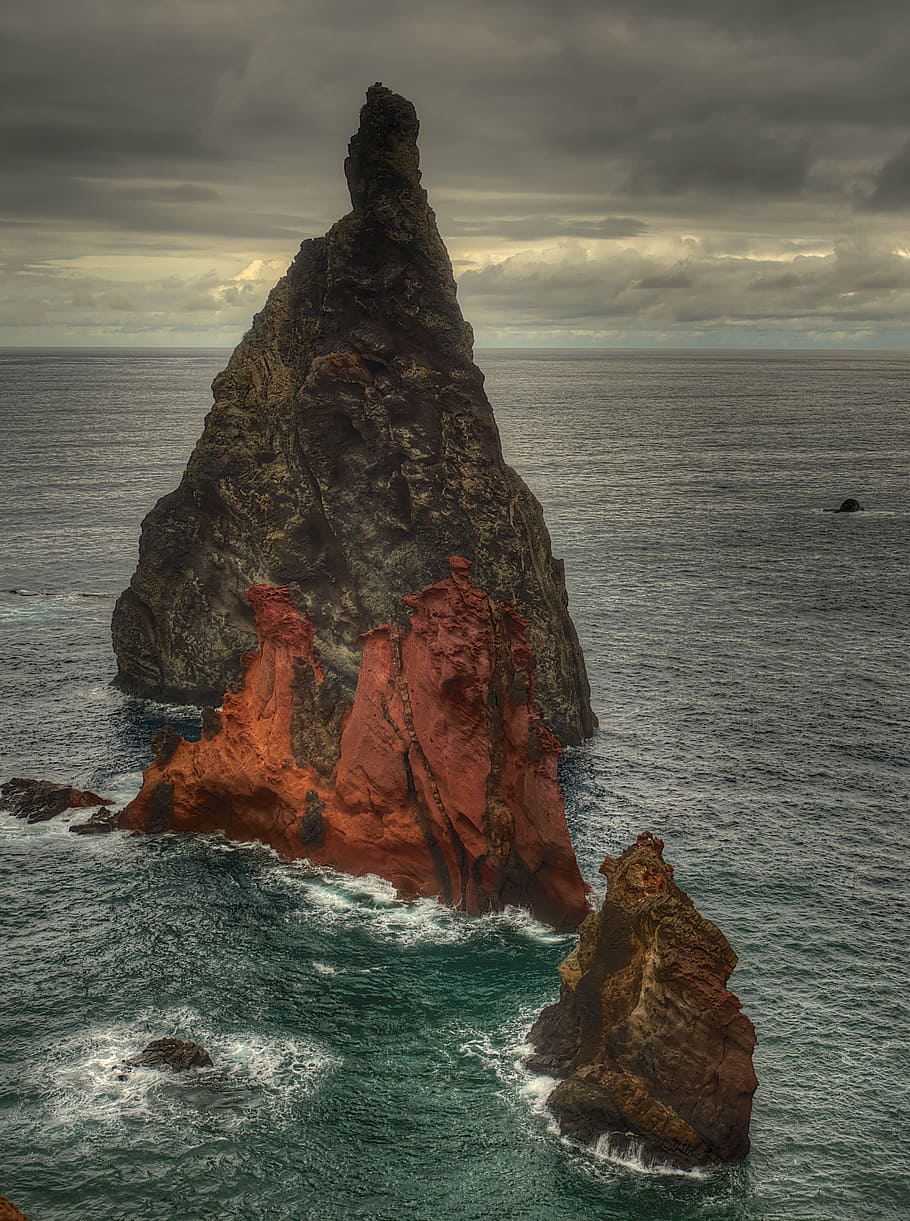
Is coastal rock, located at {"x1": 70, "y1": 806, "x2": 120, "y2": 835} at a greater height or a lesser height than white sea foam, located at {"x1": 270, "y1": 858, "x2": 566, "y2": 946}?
greater

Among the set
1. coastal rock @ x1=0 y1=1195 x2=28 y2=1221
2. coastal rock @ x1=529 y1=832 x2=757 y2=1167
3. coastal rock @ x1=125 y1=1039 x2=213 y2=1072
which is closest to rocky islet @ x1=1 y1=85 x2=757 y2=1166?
coastal rock @ x1=529 y1=832 x2=757 y2=1167

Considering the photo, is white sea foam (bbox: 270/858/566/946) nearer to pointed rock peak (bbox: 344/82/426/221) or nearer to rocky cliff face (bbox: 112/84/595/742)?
rocky cliff face (bbox: 112/84/595/742)

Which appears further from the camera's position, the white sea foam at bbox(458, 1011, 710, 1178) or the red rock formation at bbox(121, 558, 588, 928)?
the red rock formation at bbox(121, 558, 588, 928)

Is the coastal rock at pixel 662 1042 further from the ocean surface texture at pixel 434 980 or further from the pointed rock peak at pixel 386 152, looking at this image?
the pointed rock peak at pixel 386 152

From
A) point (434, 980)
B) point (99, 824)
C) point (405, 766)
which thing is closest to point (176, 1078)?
point (434, 980)

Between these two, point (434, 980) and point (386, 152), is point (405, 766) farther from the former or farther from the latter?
point (386, 152)

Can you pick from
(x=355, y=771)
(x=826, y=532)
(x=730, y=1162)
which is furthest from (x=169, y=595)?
(x=826, y=532)

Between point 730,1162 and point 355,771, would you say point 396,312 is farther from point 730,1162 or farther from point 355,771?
point 730,1162
